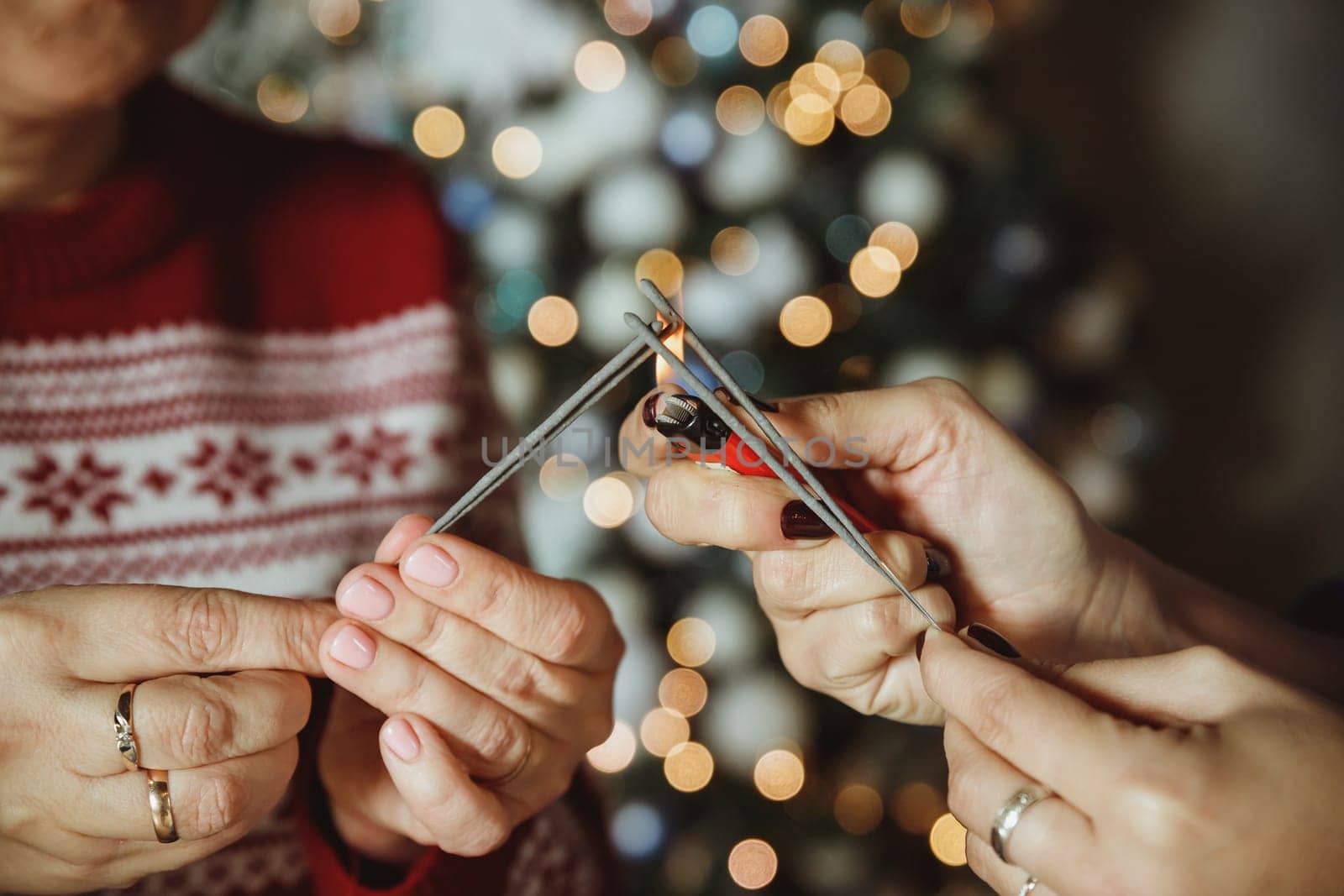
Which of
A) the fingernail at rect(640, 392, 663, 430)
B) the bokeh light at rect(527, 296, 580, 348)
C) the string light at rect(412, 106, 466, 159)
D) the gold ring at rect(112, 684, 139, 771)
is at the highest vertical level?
the fingernail at rect(640, 392, 663, 430)

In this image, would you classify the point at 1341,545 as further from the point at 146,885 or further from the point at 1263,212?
the point at 146,885

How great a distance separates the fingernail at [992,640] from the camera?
61cm

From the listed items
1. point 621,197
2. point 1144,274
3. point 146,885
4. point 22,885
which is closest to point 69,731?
point 22,885

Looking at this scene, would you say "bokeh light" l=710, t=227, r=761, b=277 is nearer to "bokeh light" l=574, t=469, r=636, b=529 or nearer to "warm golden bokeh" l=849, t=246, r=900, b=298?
"warm golden bokeh" l=849, t=246, r=900, b=298

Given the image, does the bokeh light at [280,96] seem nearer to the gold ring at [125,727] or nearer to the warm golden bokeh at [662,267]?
the warm golden bokeh at [662,267]

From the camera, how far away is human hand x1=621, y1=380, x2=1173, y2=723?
66 cm

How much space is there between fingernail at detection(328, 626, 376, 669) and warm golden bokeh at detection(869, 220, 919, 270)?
39.3 inches

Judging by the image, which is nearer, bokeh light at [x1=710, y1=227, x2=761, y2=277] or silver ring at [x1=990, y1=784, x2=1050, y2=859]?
silver ring at [x1=990, y1=784, x2=1050, y2=859]

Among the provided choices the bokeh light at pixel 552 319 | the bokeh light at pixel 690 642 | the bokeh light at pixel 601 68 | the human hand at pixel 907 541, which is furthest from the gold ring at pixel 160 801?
the bokeh light at pixel 601 68

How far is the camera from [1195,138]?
82.0 inches

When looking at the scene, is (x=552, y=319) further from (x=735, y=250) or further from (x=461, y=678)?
(x=461, y=678)

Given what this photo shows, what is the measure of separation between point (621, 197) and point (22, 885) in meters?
1.10

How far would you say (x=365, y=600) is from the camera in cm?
62

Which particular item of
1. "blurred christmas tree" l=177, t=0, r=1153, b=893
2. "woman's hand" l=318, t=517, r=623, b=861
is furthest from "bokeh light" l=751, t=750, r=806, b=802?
"woman's hand" l=318, t=517, r=623, b=861
